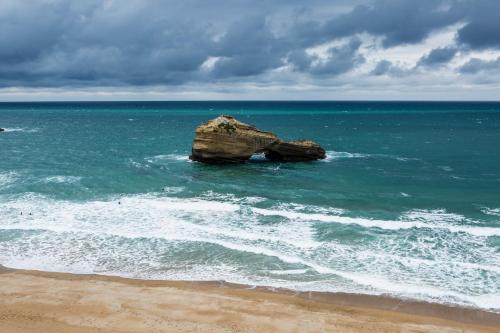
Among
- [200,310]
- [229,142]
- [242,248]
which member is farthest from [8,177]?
[200,310]

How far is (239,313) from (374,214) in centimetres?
1609

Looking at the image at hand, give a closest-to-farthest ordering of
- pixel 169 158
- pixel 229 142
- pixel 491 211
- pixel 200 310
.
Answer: pixel 200 310 → pixel 491 211 → pixel 229 142 → pixel 169 158

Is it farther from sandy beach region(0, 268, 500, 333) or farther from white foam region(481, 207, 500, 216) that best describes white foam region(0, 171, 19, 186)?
white foam region(481, 207, 500, 216)

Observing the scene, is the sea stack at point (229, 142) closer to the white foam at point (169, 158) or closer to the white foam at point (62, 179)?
the white foam at point (169, 158)

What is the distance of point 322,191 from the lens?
3778cm

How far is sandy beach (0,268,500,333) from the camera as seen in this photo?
17219mm

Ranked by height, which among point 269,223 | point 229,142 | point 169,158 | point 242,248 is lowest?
point 242,248

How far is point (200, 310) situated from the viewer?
18.6 m

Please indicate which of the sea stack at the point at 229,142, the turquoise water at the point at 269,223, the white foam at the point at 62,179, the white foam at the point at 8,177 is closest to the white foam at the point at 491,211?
the turquoise water at the point at 269,223

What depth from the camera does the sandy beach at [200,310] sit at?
1722cm

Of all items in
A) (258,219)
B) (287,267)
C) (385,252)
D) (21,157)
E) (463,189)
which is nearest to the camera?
(287,267)

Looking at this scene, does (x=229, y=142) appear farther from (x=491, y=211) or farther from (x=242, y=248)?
(x=491, y=211)

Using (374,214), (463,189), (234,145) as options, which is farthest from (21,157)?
(463,189)

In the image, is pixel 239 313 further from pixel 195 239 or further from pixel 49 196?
pixel 49 196
